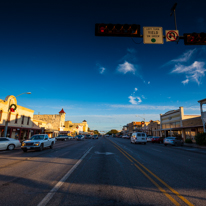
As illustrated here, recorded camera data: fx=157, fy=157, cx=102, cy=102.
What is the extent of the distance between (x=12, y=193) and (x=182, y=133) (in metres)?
40.1

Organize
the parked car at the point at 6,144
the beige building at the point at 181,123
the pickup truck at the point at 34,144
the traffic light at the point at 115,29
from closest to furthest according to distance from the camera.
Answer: the traffic light at the point at 115,29, the pickup truck at the point at 34,144, the parked car at the point at 6,144, the beige building at the point at 181,123

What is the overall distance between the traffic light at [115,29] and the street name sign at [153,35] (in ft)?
1.68

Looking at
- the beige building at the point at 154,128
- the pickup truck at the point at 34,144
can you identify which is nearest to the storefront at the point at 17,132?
the pickup truck at the point at 34,144

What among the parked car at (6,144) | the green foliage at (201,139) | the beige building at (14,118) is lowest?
the parked car at (6,144)

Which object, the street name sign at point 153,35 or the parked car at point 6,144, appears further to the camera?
the parked car at point 6,144

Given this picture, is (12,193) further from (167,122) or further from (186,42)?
(167,122)

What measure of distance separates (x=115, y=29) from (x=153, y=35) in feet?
5.85

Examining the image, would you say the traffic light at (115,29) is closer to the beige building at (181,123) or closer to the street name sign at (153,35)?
the street name sign at (153,35)

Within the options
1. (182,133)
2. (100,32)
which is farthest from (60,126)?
(100,32)

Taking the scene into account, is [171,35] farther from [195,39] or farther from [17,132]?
[17,132]

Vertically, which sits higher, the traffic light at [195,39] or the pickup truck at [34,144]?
the traffic light at [195,39]

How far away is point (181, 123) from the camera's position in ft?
126

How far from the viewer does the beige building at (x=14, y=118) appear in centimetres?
2837

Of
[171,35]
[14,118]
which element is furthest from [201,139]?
[14,118]
